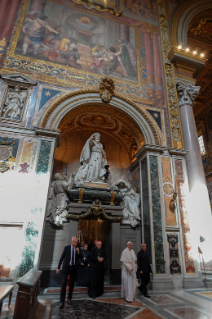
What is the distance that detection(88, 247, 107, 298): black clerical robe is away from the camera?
5.64m

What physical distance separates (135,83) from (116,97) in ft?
4.76

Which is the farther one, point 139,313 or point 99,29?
point 99,29

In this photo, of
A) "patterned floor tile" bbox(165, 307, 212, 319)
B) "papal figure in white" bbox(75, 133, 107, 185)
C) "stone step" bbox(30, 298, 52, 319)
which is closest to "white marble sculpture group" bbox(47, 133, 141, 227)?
"papal figure in white" bbox(75, 133, 107, 185)

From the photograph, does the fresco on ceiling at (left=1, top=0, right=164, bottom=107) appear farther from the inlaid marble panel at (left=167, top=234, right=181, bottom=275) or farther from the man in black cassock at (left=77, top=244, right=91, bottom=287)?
the man in black cassock at (left=77, top=244, right=91, bottom=287)

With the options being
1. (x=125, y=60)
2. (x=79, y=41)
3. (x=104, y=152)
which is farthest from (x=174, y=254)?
(x=79, y=41)

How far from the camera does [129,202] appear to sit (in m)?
8.85

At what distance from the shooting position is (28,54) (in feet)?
29.9

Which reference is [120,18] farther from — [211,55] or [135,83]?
[211,55]

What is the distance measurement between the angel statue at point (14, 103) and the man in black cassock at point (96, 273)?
540cm

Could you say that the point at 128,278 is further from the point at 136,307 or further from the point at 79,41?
the point at 79,41

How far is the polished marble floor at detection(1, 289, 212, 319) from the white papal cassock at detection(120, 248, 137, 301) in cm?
17

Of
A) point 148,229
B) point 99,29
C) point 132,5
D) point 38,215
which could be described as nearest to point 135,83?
point 99,29

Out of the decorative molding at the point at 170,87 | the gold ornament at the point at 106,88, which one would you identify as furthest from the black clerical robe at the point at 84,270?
the gold ornament at the point at 106,88

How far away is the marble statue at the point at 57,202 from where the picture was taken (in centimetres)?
760
